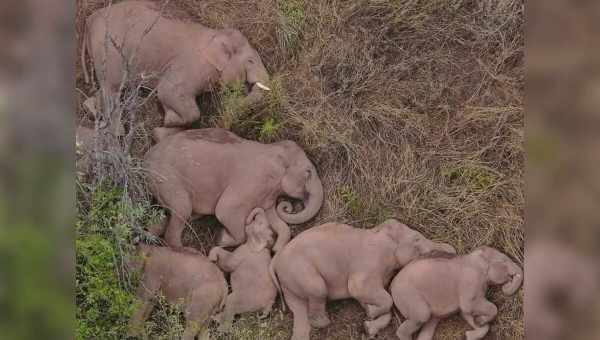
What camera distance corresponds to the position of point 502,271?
11.9 feet

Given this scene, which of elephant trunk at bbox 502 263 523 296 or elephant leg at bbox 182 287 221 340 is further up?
elephant trunk at bbox 502 263 523 296

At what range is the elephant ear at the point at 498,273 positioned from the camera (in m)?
3.61

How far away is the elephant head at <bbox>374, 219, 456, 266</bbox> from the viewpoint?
3.63 meters

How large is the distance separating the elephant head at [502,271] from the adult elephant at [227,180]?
995mm

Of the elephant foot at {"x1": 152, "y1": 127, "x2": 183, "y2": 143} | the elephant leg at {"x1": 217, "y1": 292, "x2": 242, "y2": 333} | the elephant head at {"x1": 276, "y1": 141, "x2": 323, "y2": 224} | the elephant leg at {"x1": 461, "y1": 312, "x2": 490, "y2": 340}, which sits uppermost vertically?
the elephant foot at {"x1": 152, "y1": 127, "x2": 183, "y2": 143}

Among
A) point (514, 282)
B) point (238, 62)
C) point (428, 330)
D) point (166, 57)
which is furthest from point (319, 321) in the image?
point (166, 57)

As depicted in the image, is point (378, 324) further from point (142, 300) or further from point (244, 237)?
point (142, 300)

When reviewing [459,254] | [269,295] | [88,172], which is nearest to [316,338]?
[269,295]

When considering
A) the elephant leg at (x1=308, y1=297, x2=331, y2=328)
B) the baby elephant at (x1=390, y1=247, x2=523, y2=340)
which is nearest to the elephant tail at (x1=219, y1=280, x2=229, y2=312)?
the elephant leg at (x1=308, y1=297, x2=331, y2=328)

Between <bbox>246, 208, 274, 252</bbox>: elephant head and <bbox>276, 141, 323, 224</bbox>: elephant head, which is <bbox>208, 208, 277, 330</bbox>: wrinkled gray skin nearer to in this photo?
<bbox>246, 208, 274, 252</bbox>: elephant head
